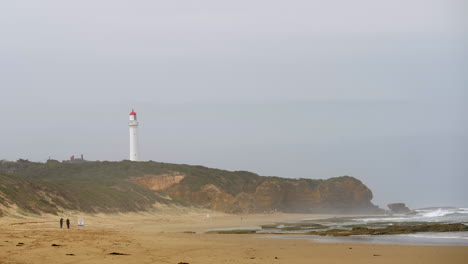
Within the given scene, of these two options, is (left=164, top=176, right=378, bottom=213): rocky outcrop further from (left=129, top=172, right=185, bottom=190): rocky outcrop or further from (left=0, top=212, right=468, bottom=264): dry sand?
(left=0, top=212, right=468, bottom=264): dry sand

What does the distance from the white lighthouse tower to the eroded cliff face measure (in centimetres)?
885

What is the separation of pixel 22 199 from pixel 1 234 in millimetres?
17854

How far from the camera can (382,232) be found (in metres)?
26.2

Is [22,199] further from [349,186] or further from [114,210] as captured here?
[349,186]

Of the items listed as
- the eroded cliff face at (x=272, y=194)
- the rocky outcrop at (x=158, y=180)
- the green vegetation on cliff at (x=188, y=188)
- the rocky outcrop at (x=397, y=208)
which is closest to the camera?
the green vegetation on cliff at (x=188, y=188)

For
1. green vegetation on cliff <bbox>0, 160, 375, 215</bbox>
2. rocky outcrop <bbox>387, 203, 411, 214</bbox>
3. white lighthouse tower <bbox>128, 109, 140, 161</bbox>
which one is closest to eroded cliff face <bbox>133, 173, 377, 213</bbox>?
green vegetation on cliff <bbox>0, 160, 375, 215</bbox>

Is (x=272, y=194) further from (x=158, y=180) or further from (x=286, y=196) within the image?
(x=158, y=180)

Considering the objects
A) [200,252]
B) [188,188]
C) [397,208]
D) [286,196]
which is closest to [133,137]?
[188,188]

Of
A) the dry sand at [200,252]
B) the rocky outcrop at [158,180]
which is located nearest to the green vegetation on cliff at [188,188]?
the rocky outcrop at [158,180]

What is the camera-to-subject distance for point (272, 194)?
79250 mm

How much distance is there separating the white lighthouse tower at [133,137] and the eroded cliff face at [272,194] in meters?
8.85

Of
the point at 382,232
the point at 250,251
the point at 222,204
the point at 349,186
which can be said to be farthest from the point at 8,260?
the point at 349,186

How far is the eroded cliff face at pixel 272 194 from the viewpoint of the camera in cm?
7406

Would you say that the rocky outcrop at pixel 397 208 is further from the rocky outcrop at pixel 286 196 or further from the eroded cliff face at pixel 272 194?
the eroded cliff face at pixel 272 194
